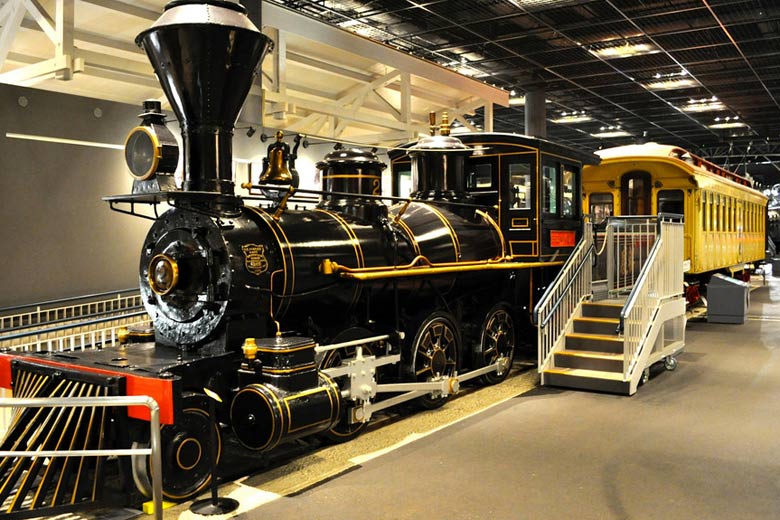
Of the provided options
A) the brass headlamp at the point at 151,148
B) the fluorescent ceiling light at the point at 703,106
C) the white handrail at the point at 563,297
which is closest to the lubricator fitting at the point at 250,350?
the brass headlamp at the point at 151,148

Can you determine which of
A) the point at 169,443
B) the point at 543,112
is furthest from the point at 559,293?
the point at 543,112

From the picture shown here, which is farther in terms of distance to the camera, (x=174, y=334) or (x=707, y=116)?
(x=707, y=116)

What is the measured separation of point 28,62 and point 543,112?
12.5 metres

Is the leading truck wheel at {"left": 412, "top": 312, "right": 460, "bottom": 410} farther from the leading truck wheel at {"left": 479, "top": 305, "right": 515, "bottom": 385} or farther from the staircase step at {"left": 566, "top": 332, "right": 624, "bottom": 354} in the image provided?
the staircase step at {"left": 566, "top": 332, "right": 624, "bottom": 354}

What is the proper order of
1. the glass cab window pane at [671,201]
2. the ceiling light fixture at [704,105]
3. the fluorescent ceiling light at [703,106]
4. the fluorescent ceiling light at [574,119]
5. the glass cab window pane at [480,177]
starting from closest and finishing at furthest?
the glass cab window pane at [480,177]
the glass cab window pane at [671,201]
the ceiling light fixture at [704,105]
the fluorescent ceiling light at [703,106]
the fluorescent ceiling light at [574,119]

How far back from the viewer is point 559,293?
8.00 meters

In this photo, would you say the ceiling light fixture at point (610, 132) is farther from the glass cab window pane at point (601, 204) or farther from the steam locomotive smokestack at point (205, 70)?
the steam locomotive smokestack at point (205, 70)

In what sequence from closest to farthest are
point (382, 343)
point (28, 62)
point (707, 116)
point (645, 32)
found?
1. point (382, 343)
2. point (28, 62)
3. point (645, 32)
4. point (707, 116)

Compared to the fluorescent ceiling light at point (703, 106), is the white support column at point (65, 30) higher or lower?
lower

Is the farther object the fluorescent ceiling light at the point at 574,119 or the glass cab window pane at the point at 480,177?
the fluorescent ceiling light at the point at 574,119

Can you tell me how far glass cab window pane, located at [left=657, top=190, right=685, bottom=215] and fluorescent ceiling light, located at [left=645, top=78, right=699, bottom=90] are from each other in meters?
6.12

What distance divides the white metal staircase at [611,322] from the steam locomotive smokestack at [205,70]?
4.14 meters

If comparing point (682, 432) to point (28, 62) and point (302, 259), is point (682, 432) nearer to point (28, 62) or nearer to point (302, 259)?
point (302, 259)

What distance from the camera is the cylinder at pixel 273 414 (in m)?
4.34
